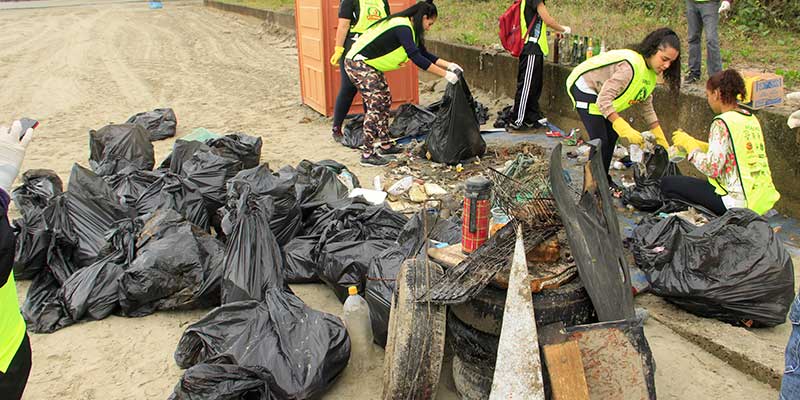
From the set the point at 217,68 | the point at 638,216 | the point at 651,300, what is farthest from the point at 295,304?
the point at 217,68

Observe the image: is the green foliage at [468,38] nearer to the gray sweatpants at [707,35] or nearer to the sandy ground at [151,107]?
the sandy ground at [151,107]

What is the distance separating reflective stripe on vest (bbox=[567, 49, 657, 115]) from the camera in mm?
4027

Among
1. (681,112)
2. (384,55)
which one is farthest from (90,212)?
(681,112)

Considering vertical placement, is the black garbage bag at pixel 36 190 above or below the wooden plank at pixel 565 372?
below

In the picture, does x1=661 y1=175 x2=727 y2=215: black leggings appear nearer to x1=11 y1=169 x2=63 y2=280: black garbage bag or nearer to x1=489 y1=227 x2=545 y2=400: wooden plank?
x1=489 y1=227 x2=545 y2=400: wooden plank

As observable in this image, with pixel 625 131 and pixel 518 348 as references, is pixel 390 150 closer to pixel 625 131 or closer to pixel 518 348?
pixel 625 131

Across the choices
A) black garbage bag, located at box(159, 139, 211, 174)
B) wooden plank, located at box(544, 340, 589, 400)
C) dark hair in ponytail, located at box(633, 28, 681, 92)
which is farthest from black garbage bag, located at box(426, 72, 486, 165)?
→ wooden plank, located at box(544, 340, 589, 400)

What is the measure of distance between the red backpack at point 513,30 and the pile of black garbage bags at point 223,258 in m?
2.74

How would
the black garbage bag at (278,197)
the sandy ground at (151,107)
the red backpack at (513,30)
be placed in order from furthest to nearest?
1. the red backpack at (513,30)
2. the black garbage bag at (278,197)
3. the sandy ground at (151,107)

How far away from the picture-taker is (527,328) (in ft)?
6.57

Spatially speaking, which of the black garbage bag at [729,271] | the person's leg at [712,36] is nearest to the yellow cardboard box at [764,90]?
the person's leg at [712,36]

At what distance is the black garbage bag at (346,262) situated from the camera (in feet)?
10.2

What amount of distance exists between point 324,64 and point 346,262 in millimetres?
4118

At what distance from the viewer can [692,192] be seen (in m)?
3.86
